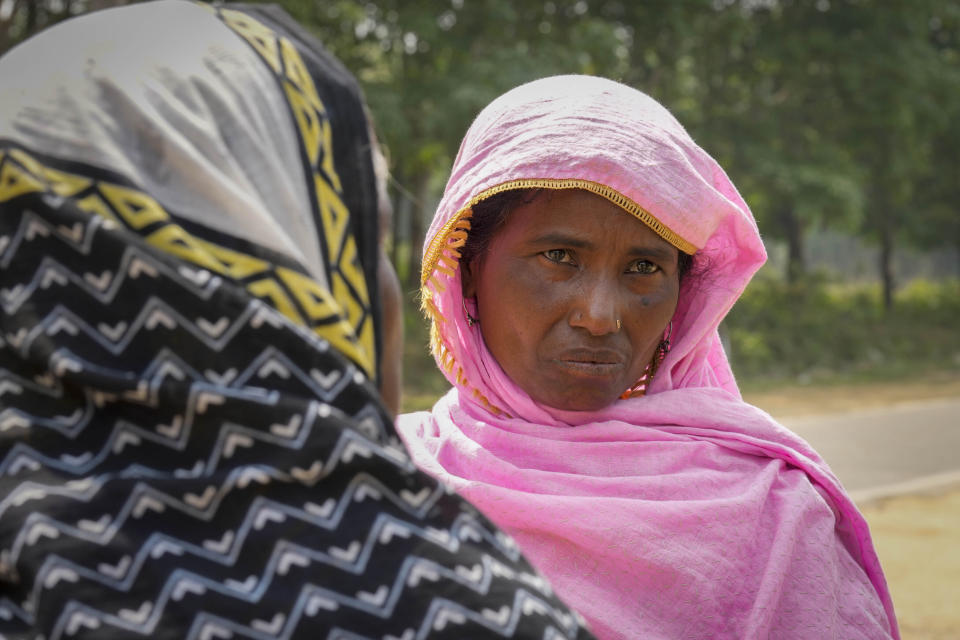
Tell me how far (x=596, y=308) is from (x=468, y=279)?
369 millimetres

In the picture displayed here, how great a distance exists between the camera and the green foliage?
17.8 m

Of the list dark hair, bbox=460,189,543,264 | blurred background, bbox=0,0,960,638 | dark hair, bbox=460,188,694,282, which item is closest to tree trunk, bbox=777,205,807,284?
blurred background, bbox=0,0,960,638

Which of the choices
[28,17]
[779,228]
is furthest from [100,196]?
[779,228]

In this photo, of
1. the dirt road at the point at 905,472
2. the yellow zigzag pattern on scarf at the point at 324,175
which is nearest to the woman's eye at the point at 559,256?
the yellow zigzag pattern on scarf at the point at 324,175

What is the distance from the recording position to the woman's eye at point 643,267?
2.01m

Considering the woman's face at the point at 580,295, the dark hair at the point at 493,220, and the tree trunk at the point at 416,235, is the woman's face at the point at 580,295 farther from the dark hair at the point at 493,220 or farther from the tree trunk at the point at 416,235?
the tree trunk at the point at 416,235

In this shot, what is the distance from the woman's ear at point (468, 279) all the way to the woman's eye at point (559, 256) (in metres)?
0.24

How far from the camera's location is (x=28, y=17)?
1199 cm

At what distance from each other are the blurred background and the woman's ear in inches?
348

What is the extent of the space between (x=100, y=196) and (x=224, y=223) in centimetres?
11

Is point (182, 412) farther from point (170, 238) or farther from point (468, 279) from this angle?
point (468, 279)

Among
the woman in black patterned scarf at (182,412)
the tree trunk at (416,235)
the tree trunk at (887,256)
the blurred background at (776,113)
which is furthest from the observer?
the tree trunk at (887,256)

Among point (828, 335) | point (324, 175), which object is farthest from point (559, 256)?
point (828, 335)

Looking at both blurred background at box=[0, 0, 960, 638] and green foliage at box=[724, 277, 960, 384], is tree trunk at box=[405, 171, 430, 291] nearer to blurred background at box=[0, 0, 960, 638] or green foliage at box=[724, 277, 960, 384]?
blurred background at box=[0, 0, 960, 638]
